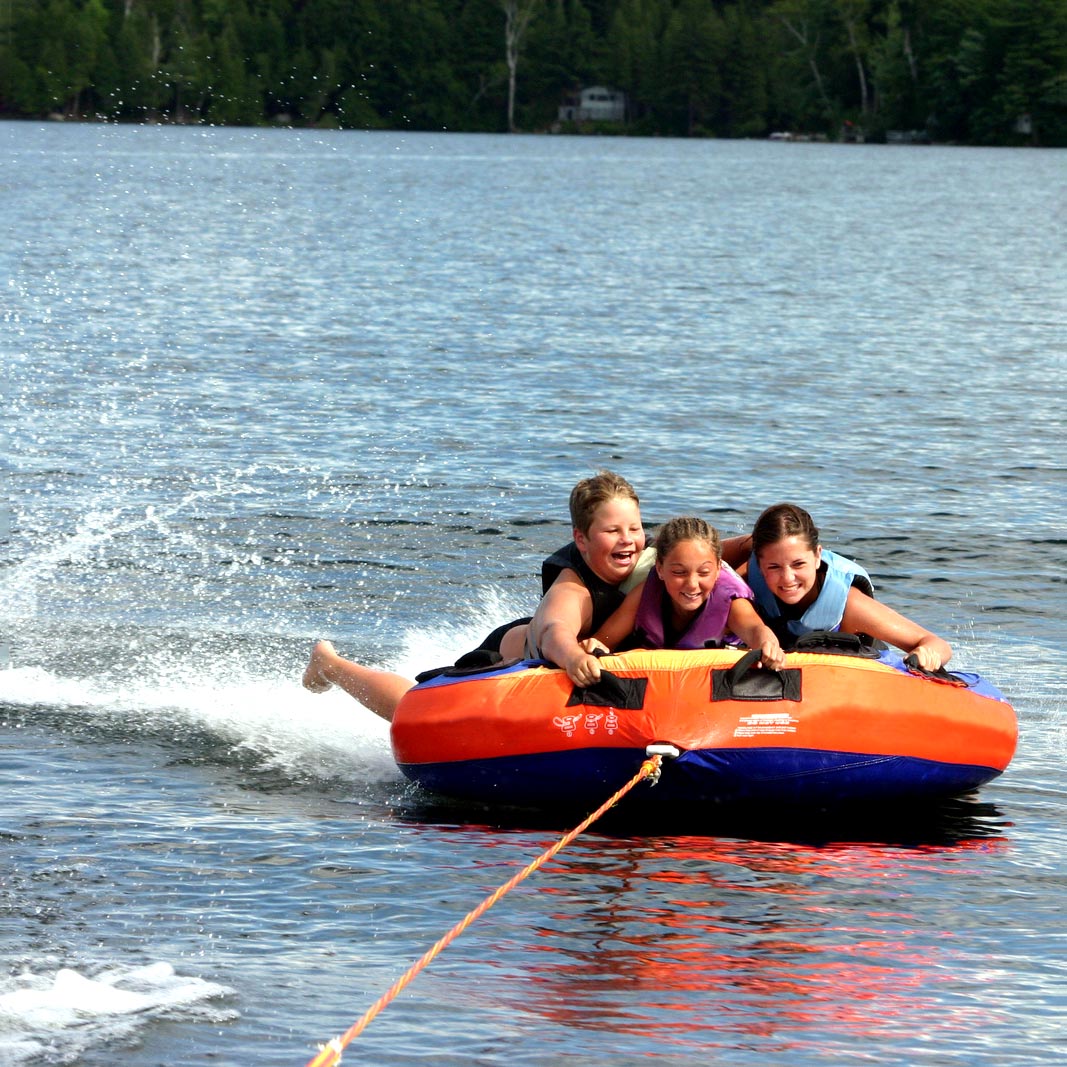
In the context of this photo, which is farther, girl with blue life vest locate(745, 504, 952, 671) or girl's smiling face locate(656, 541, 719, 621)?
girl with blue life vest locate(745, 504, 952, 671)

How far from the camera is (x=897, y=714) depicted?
7.07 metres

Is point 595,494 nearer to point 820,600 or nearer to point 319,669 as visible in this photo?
point 820,600

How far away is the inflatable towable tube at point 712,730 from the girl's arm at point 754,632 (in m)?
0.06

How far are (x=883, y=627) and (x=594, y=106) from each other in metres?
142

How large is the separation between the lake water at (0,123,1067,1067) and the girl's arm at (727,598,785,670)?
27.4 inches

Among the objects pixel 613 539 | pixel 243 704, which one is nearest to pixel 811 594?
pixel 613 539

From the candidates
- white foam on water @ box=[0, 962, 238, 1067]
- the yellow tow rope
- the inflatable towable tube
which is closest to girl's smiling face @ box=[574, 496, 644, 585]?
the inflatable towable tube

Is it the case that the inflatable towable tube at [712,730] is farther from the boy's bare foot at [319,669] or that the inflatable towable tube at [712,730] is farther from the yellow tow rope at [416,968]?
the boy's bare foot at [319,669]

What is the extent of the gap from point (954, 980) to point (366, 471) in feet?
32.8

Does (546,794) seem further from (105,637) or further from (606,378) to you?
(606,378)

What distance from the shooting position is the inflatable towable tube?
22.5ft

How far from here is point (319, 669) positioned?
830 centimetres

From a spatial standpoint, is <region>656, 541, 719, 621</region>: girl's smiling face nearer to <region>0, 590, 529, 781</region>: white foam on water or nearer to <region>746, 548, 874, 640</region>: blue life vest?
<region>746, 548, 874, 640</region>: blue life vest

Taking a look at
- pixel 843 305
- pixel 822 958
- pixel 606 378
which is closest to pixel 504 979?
pixel 822 958
